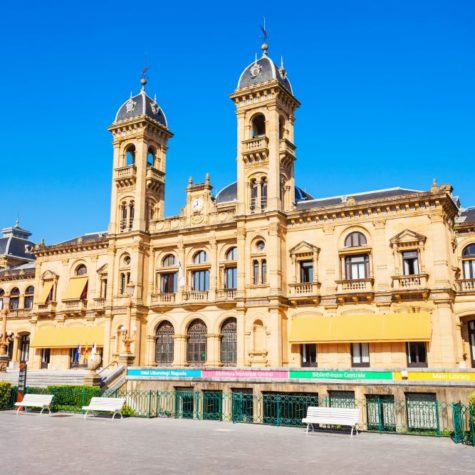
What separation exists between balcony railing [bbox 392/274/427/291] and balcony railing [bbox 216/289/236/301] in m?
11.9

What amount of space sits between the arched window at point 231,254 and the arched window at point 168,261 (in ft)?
16.9

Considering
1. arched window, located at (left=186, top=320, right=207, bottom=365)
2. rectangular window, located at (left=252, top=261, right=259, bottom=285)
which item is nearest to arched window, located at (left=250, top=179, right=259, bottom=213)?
rectangular window, located at (left=252, top=261, right=259, bottom=285)

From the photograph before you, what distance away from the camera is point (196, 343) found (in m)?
42.0

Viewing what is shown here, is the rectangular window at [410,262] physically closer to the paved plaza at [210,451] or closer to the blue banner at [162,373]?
the blue banner at [162,373]

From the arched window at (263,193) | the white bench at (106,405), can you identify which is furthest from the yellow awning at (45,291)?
the white bench at (106,405)

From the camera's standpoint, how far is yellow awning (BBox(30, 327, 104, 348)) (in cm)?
4591

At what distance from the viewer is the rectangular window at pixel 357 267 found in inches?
1463

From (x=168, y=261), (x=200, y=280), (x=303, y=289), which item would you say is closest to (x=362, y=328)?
(x=303, y=289)

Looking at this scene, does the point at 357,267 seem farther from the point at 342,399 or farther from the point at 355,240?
the point at 342,399

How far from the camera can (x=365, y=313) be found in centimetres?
3600

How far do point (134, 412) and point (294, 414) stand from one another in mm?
8014

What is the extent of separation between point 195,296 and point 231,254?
14.3 feet

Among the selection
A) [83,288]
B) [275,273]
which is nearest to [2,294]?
[83,288]

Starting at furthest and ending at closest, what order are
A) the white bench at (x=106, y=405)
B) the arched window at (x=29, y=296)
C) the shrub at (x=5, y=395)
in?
1. the arched window at (x=29, y=296)
2. the shrub at (x=5, y=395)
3. the white bench at (x=106, y=405)
